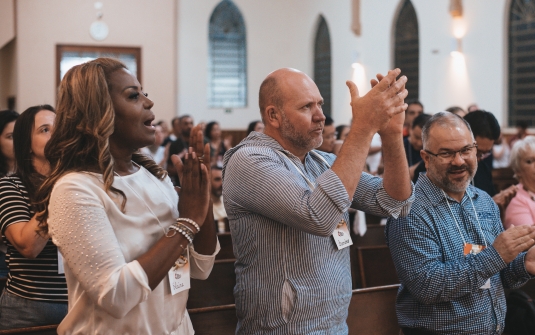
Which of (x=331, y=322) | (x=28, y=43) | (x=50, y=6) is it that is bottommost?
(x=331, y=322)

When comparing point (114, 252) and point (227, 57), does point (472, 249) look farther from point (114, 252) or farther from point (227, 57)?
point (227, 57)

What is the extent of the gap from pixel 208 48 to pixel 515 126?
7.62 m

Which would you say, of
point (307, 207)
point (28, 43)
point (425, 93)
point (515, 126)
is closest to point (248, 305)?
point (307, 207)

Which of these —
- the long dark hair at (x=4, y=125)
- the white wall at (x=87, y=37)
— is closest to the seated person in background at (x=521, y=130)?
the white wall at (x=87, y=37)

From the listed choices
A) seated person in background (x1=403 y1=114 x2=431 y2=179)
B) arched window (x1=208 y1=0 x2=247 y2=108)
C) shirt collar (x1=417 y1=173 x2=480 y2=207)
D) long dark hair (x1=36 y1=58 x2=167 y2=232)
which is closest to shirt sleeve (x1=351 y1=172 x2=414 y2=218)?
shirt collar (x1=417 y1=173 x2=480 y2=207)

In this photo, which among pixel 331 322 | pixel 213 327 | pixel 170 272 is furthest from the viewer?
pixel 213 327

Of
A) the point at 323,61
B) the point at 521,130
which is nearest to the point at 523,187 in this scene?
the point at 521,130

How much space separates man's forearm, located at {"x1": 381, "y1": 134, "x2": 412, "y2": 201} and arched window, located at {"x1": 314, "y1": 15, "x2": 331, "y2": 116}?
1276 cm

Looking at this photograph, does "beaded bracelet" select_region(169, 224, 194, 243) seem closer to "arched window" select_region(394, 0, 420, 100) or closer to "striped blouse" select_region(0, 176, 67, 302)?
"striped blouse" select_region(0, 176, 67, 302)

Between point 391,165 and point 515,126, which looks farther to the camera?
point 515,126

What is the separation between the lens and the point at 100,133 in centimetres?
149

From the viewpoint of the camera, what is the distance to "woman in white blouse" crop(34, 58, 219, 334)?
142 cm

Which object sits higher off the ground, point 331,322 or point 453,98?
point 453,98

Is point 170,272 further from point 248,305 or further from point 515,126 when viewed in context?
point 515,126
